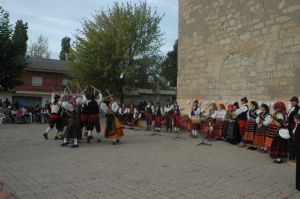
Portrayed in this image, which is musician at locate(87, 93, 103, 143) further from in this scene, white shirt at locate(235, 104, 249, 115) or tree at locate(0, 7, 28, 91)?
tree at locate(0, 7, 28, 91)

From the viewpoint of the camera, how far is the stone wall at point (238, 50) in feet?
39.1

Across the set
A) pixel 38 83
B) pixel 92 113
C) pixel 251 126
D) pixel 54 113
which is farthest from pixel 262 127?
pixel 38 83

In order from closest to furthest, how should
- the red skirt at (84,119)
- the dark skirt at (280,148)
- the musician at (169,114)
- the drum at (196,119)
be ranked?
the dark skirt at (280,148), the red skirt at (84,119), the drum at (196,119), the musician at (169,114)

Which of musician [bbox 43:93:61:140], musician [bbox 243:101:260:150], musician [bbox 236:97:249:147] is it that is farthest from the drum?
musician [bbox 43:93:61:140]

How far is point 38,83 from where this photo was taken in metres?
34.6

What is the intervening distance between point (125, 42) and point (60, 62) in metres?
16.6

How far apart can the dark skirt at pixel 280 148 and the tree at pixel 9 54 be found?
635 inches

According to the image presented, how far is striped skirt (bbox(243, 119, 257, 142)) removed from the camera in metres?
11.1

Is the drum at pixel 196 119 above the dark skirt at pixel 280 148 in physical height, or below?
above

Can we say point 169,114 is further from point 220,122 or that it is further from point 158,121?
point 220,122

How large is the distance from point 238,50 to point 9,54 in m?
13.1

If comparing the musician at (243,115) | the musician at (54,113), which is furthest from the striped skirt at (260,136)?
the musician at (54,113)

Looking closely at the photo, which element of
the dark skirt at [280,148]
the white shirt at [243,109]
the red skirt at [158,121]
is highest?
the white shirt at [243,109]

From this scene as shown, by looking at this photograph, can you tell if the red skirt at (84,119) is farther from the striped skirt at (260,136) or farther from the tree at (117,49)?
the tree at (117,49)
